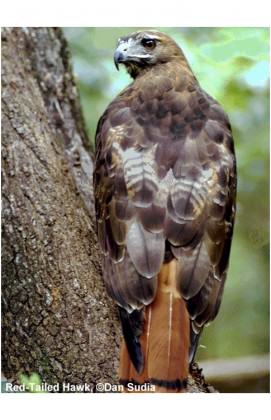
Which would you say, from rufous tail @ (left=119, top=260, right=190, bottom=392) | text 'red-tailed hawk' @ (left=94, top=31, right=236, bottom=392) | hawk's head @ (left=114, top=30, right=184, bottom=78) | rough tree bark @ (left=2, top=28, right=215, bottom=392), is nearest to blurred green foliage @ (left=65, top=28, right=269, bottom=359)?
hawk's head @ (left=114, top=30, right=184, bottom=78)

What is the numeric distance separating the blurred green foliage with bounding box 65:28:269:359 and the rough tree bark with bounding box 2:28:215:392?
0.48 meters

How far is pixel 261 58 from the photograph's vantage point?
4.32 m

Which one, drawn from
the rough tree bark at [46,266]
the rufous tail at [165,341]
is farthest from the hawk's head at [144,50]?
the rufous tail at [165,341]

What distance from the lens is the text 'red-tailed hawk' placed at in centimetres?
358

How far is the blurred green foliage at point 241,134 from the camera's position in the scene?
167 inches

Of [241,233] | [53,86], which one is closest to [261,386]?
[241,233]

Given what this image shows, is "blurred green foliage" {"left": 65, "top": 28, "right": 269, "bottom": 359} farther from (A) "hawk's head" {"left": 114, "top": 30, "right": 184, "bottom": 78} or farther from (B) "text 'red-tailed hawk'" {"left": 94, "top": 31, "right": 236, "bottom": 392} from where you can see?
(B) "text 'red-tailed hawk'" {"left": 94, "top": 31, "right": 236, "bottom": 392}

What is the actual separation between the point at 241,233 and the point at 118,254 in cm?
88

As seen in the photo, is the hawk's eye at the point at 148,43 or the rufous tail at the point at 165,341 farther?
the hawk's eye at the point at 148,43

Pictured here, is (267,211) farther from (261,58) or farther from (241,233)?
(261,58)

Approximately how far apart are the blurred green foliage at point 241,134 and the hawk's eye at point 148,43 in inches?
3.5

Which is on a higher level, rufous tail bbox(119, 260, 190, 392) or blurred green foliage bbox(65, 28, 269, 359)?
blurred green foliage bbox(65, 28, 269, 359)

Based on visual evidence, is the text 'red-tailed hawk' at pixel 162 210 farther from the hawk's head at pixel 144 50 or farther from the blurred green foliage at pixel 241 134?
the blurred green foliage at pixel 241 134

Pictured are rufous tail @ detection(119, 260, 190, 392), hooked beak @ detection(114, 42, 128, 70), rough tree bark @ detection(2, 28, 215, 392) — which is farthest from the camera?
hooked beak @ detection(114, 42, 128, 70)
